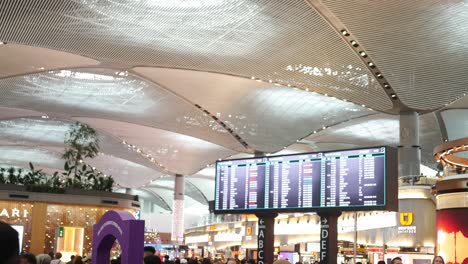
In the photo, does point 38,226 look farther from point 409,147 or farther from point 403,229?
point 409,147

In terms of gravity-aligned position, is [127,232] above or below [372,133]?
below

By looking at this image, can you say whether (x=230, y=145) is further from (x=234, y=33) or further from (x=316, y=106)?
(x=234, y=33)

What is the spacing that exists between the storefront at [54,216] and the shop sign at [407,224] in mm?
9577

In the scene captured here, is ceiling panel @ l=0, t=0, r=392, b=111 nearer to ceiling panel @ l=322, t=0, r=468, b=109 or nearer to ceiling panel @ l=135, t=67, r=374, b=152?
ceiling panel @ l=322, t=0, r=468, b=109

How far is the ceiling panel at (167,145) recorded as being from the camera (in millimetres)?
38875

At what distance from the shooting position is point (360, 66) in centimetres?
2314

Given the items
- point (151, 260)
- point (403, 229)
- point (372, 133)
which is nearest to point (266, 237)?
point (151, 260)

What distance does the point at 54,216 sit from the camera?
22719 millimetres

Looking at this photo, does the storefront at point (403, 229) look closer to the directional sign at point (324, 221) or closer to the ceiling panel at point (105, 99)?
the ceiling panel at point (105, 99)

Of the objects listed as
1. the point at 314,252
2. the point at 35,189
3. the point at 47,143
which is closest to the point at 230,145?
the point at 314,252

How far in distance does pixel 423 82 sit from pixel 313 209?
14.1 meters

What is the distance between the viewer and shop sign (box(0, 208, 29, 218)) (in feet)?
71.1

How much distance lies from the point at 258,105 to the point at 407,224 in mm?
10054

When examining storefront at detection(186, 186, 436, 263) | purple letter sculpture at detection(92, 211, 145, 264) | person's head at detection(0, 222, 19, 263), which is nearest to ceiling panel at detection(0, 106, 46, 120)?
storefront at detection(186, 186, 436, 263)
